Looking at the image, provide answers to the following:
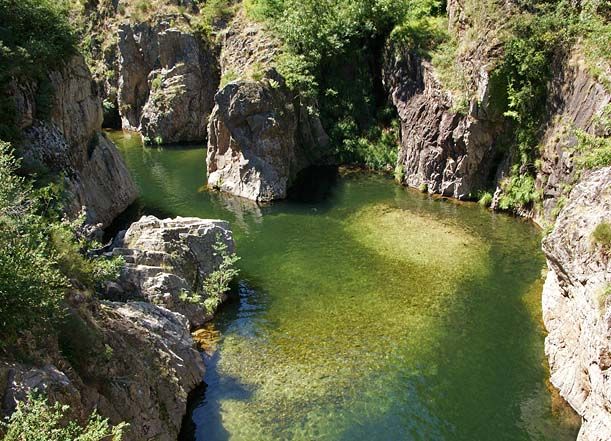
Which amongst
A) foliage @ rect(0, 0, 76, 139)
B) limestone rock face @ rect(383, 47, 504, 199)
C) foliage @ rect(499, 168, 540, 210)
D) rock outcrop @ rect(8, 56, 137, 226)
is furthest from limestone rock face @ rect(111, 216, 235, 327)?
foliage @ rect(499, 168, 540, 210)

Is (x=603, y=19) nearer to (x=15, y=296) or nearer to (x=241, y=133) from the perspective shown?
(x=241, y=133)

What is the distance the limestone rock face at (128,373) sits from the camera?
1129cm

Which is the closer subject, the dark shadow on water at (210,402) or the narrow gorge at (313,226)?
the narrow gorge at (313,226)

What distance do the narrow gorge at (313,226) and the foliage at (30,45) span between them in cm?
14

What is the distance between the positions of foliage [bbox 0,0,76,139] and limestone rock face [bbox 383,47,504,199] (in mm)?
20620

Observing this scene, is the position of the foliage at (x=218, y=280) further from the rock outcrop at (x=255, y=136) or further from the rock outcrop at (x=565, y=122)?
the rock outcrop at (x=565, y=122)

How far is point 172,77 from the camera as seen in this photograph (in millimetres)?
48750

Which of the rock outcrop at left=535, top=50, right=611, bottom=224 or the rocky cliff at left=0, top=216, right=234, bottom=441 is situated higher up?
the rock outcrop at left=535, top=50, right=611, bottom=224

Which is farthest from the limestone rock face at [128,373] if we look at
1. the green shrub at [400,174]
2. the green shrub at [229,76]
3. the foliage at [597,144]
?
the green shrub at [229,76]

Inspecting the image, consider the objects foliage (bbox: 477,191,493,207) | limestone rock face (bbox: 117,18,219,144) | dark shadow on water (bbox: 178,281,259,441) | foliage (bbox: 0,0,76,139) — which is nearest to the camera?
dark shadow on water (bbox: 178,281,259,441)

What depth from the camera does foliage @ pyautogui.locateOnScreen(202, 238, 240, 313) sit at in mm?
21922

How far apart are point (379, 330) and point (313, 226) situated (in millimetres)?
10742

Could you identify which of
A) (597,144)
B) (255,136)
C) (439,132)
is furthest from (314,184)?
(597,144)

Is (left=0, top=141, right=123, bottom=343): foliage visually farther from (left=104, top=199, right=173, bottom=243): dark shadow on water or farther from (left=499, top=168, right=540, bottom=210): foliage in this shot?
(left=499, top=168, right=540, bottom=210): foliage
